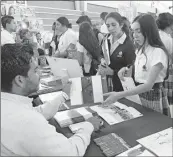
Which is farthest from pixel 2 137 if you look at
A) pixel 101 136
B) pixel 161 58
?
pixel 161 58

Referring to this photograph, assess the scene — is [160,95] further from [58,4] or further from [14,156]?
[58,4]

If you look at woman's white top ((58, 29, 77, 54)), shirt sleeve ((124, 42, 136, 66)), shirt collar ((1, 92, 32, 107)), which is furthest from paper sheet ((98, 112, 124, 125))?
woman's white top ((58, 29, 77, 54))

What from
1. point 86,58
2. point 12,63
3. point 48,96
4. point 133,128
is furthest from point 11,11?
point 133,128

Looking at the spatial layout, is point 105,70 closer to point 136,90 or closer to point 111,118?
point 136,90

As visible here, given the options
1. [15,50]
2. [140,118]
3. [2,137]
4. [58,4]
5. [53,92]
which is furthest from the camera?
[58,4]

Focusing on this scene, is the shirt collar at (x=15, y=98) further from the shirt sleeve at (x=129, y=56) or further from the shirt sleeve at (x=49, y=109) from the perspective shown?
the shirt sleeve at (x=129, y=56)

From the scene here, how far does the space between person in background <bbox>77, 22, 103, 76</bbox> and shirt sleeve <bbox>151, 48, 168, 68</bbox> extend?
0.93 metres

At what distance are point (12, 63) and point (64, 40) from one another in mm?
2228

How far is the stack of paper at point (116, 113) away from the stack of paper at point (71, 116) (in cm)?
9

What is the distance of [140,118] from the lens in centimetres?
116

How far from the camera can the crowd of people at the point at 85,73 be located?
0.73m

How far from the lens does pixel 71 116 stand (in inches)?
46.7

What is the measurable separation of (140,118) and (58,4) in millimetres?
5945

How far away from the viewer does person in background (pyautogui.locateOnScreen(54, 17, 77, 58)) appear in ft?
9.46
